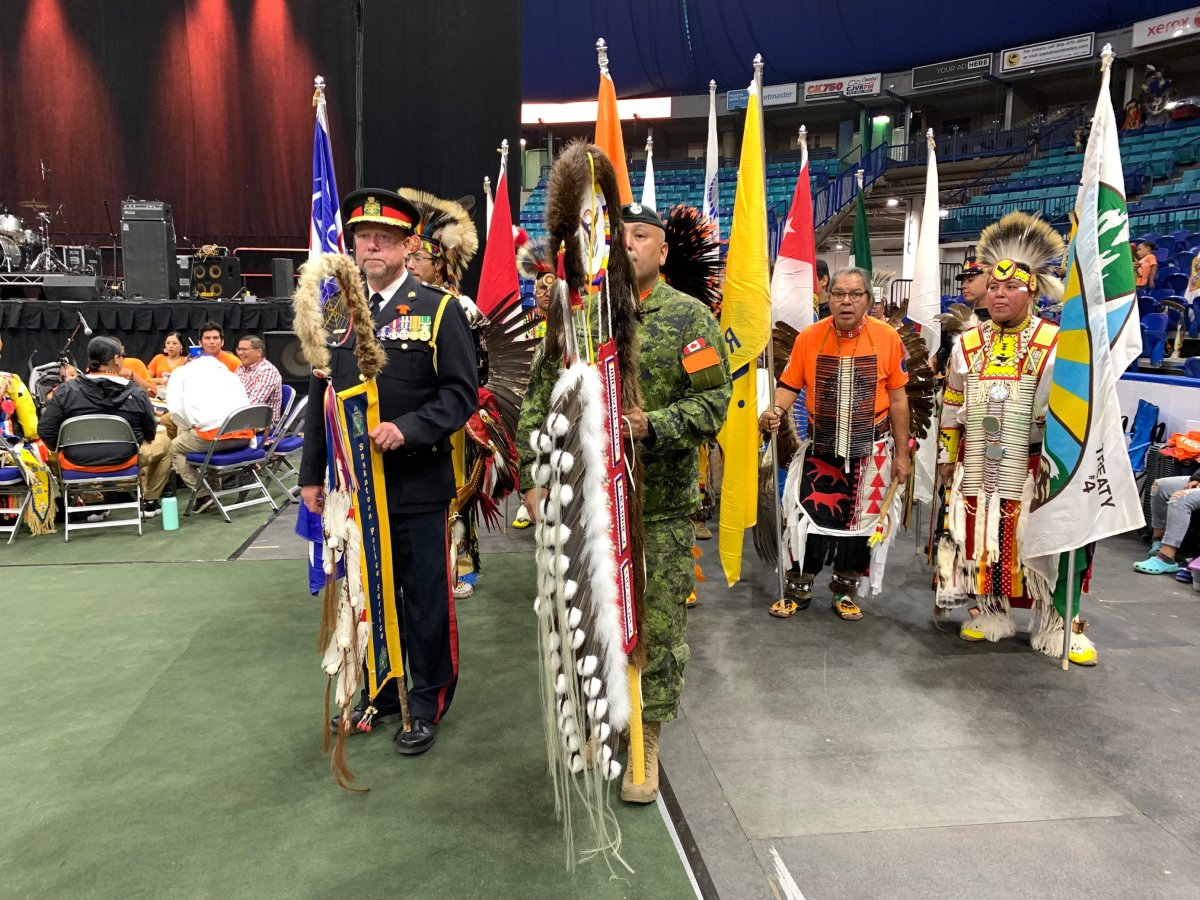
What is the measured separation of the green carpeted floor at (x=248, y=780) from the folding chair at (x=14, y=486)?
165 cm

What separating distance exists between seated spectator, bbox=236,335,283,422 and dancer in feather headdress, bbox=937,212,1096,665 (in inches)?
188

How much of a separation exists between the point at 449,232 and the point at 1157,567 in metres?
4.31

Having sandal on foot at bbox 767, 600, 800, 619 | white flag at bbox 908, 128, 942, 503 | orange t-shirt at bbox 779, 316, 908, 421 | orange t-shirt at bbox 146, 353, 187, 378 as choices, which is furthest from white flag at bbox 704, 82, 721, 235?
orange t-shirt at bbox 146, 353, 187, 378

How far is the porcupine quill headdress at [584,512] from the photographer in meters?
1.80

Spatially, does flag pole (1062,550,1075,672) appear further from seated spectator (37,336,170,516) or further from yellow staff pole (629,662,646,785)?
seated spectator (37,336,170,516)

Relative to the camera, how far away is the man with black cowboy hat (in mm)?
2441

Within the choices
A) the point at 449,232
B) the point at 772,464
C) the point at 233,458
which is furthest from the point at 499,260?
the point at 772,464


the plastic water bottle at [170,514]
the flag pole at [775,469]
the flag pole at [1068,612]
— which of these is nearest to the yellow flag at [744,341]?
the flag pole at [775,469]

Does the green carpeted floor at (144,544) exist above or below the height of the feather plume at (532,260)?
below

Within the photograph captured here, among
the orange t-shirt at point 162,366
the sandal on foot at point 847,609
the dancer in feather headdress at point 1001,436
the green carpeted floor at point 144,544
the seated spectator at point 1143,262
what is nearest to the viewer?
the dancer in feather headdress at point 1001,436

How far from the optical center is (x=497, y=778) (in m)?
2.41

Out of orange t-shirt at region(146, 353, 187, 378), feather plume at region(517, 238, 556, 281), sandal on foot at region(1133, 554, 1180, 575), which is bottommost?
sandal on foot at region(1133, 554, 1180, 575)

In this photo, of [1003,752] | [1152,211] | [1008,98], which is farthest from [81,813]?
[1008,98]

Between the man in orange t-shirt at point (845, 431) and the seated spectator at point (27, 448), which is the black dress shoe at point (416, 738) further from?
the seated spectator at point (27, 448)
